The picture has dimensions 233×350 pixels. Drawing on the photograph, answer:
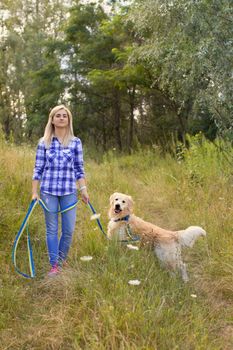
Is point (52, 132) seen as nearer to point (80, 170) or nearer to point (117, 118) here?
point (80, 170)

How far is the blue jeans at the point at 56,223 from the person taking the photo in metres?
3.91

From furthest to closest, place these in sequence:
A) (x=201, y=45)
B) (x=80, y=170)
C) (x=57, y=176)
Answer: (x=201, y=45) → (x=80, y=170) → (x=57, y=176)

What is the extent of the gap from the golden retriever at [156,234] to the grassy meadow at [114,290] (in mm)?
141

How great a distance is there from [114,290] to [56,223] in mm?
1067

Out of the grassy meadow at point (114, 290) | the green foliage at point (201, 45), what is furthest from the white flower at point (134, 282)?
the green foliage at point (201, 45)

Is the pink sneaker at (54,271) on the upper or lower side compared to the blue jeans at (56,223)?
lower

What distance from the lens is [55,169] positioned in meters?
3.92

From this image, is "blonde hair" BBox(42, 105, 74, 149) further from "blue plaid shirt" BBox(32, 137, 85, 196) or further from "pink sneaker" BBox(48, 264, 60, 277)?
"pink sneaker" BBox(48, 264, 60, 277)

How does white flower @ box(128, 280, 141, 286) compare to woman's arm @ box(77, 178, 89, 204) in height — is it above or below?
below

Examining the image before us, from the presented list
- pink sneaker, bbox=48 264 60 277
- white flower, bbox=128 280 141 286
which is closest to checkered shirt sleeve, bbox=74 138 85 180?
pink sneaker, bbox=48 264 60 277

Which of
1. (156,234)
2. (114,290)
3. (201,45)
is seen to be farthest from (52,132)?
(201,45)

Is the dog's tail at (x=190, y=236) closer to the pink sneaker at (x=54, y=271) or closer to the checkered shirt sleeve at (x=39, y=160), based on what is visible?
the pink sneaker at (x=54, y=271)

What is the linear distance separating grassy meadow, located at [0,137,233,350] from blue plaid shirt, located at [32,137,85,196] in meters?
0.71

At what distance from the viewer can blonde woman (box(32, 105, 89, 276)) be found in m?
3.91
